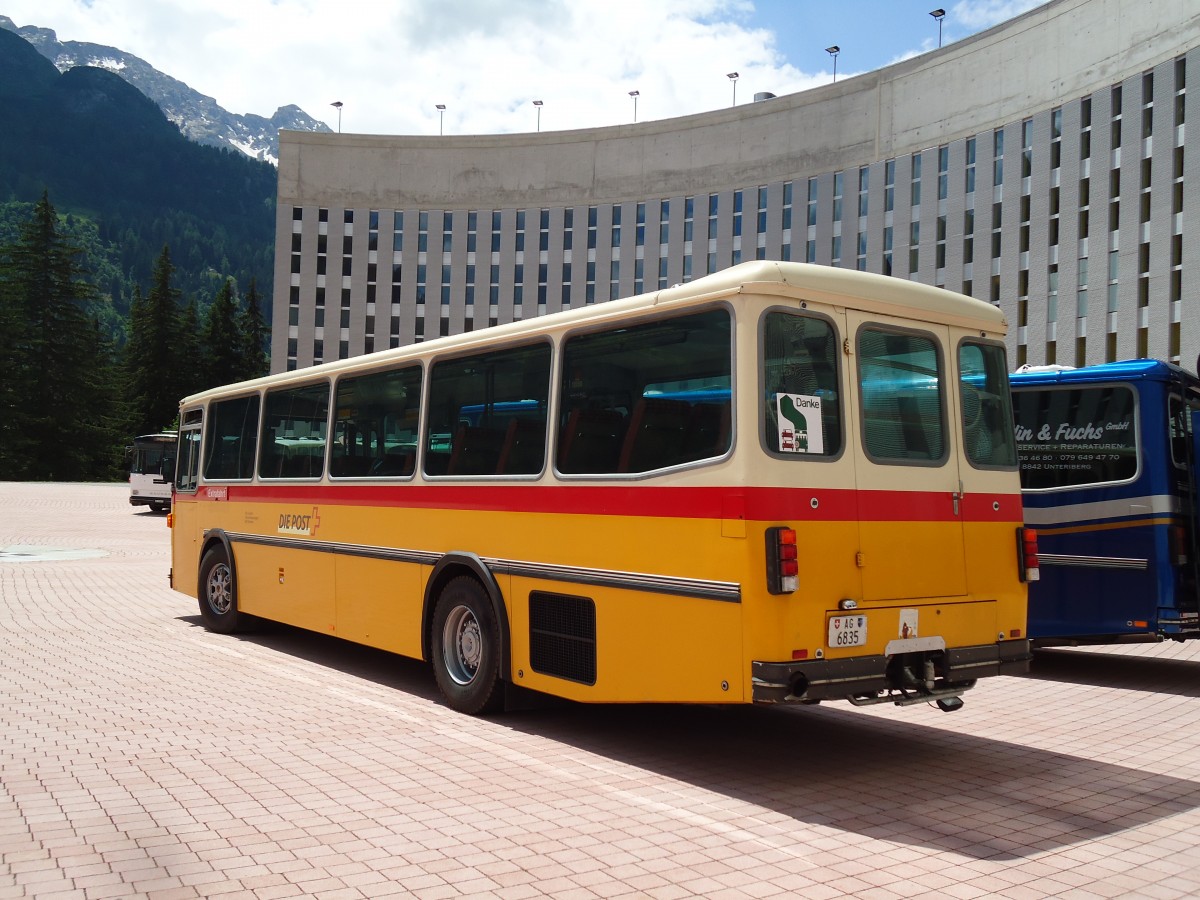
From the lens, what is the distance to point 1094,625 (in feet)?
34.8

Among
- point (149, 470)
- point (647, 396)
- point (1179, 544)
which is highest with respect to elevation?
point (149, 470)

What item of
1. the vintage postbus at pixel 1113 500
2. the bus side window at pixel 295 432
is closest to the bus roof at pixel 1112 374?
the vintage postbus at pixel 1113 500

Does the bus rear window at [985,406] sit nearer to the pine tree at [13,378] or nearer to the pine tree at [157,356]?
the pine tree at [13,378]

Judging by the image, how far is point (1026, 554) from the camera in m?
7.37

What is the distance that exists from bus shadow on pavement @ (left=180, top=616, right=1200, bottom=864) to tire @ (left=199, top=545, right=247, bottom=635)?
4188 mm

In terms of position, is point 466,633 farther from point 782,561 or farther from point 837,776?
point 782,561

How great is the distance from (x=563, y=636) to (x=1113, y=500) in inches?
234

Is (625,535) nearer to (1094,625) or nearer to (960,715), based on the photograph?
(960,715)

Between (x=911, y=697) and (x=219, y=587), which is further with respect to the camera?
(x=219, y=587)

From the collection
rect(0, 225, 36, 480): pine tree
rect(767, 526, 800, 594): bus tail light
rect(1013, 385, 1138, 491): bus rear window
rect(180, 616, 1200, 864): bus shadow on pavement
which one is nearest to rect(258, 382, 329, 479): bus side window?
rect(180, 616, 1200, 864): bus shadow on pavement

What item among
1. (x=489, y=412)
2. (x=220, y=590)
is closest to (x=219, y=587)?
(x=220, y=590)

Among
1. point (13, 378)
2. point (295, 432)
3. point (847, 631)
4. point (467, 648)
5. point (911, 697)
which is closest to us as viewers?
point (847, 631)

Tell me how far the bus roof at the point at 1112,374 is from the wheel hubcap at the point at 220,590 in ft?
27.8

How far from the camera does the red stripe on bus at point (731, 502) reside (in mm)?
6172
